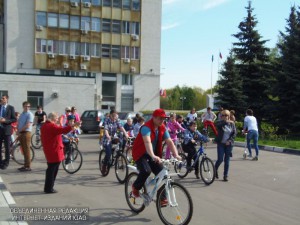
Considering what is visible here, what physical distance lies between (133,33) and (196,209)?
42.8 meters

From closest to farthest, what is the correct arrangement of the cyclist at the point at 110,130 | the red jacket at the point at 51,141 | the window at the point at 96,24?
the red jacket at the point at 51,141, the cyclist at the point at 110,130, the window at the point at 96,24

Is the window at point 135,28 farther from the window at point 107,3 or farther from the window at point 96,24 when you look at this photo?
the window at point 96,24

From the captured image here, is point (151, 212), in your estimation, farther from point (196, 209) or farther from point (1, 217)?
point (1, 217)

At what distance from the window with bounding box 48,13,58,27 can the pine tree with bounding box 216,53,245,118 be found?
73.6ft

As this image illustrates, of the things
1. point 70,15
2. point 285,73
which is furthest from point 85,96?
point 285,73

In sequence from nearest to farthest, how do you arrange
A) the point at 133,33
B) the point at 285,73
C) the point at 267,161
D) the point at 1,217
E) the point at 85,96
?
1. the point at 1,217
2. the point at 267,161
3. the point at 285,73
4. the point at 85,96
5. the point at 133,33

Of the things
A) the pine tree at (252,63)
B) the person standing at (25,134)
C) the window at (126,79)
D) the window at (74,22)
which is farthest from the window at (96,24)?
the person standing at (25,134)

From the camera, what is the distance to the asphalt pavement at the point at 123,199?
22.4ft

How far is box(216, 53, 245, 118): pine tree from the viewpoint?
29703mm

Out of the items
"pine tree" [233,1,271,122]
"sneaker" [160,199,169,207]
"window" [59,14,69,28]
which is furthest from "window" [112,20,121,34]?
"sneaker" [160,199,169,207]

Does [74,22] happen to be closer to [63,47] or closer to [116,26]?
[63,47]

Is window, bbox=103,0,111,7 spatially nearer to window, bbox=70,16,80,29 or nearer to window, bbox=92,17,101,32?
window, bbox=92,17,101,32

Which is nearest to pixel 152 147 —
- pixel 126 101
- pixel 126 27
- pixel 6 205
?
pixel 6 205

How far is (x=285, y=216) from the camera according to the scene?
7.26 metres
